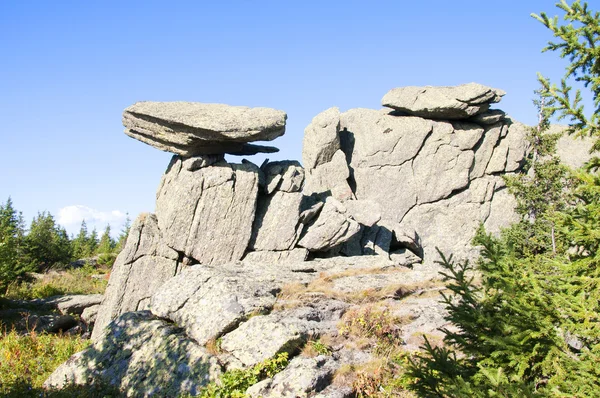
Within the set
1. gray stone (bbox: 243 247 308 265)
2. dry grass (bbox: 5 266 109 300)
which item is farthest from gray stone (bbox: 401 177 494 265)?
dry grass (bbox: 5 266 109 300)

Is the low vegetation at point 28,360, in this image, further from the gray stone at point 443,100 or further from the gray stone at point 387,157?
the gray stone at point 443,100

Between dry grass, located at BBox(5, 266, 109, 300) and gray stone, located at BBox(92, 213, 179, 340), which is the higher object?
gray stone, located at BBox(92, 213, 179, 340)

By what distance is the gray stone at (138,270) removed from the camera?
25719 mm

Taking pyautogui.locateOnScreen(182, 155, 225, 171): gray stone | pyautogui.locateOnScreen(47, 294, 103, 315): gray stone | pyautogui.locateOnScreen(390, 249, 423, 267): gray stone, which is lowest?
pyautogui.locateOnScreen(47, 294, 103, 315): gray stone

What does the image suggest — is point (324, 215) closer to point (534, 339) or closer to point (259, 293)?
point (259, 293)

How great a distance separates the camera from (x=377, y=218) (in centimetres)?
3191

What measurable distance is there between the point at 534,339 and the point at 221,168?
73.9 feet

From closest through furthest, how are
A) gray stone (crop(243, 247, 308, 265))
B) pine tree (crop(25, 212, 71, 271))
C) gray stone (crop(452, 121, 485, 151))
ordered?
gray stone (crop(243, 247, 308, 265))
pine tree (crop(25, 212, 71, 271))
gray stone (crop(452, 121, 485, 151))

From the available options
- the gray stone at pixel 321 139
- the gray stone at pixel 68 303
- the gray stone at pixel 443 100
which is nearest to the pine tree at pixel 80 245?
the gray stone at pixel 68 303

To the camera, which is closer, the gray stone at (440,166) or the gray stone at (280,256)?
the gray stone at (280,256)

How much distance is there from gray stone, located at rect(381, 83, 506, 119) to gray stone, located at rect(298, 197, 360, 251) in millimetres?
17348

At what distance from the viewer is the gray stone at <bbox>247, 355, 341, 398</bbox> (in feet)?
39.9

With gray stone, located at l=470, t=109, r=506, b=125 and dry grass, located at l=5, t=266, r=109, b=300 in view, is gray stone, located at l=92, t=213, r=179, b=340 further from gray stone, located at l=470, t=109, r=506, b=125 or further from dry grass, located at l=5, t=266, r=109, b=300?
gray stone, located at l=470, t=109, r=506, b=125

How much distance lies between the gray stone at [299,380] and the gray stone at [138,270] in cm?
1556
